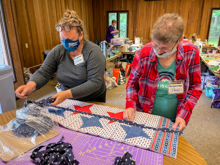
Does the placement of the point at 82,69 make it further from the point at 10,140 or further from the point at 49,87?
Result: the point at 49,87

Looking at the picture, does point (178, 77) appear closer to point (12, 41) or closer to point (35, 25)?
point (12, 41)

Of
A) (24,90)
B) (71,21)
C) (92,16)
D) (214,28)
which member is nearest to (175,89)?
(71,21)

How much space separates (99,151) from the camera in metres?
0.89

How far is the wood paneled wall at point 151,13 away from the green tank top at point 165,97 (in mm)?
6452

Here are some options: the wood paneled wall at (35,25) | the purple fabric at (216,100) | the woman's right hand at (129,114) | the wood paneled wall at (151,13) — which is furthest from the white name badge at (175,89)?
the wood paneled wall at (151,13)

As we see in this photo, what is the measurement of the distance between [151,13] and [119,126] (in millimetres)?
6792

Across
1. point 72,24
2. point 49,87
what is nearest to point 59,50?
point 72,24

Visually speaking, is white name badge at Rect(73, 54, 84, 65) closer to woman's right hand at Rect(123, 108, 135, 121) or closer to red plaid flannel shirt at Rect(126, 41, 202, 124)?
red plaid flannel shirt at Rect(126, 41, 202, 124)

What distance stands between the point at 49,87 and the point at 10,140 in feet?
11.3

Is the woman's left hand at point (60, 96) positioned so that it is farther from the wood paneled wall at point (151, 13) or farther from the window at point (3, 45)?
the wood paneled wall at point (151, 13)

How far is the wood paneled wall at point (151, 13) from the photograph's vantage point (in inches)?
255

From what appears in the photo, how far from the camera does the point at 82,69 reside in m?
1.41

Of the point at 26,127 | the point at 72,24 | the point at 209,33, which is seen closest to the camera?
the point at 26,127

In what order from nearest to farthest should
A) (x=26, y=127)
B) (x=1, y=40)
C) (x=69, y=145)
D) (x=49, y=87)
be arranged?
(x=69, y=145)
(x=26, y=127)
(x=1, y=40)
(x=49, y=87)
